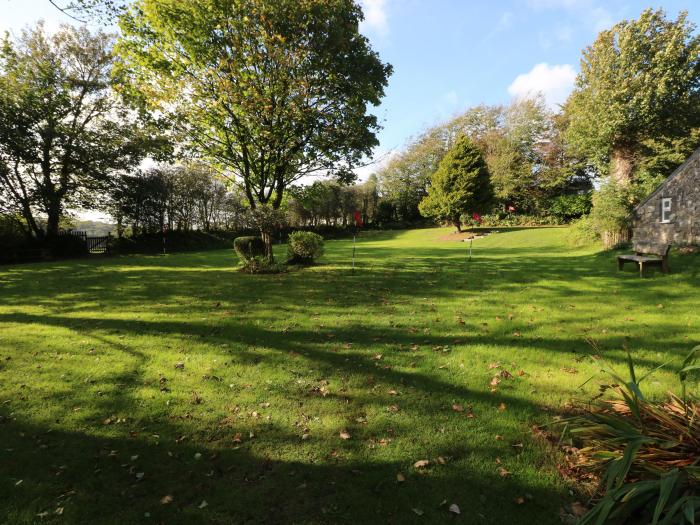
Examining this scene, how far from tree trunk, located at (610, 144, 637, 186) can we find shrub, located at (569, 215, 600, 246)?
5.80 m

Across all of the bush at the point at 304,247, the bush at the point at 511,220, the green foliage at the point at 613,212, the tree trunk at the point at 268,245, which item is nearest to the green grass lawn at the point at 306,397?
the tree trunk at the point at 268,245

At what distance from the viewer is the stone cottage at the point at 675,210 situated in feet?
45.1

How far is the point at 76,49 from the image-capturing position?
73.8ft

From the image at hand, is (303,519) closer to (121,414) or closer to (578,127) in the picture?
(121,414)

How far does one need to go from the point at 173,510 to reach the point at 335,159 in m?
Result: 14.3

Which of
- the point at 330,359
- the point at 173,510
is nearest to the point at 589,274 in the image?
the point at 330,359

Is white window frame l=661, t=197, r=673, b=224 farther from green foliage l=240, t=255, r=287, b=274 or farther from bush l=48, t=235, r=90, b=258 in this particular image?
bush l=48, t=235, r=90, b=258

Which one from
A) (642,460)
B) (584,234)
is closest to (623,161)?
(584,234)

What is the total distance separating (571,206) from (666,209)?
2083 cm

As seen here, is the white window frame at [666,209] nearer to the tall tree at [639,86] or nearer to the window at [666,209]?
the window at [666,209]

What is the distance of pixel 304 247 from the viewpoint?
1466cm

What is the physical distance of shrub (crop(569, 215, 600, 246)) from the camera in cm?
1841

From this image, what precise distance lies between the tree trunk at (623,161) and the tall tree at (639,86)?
0.19ft

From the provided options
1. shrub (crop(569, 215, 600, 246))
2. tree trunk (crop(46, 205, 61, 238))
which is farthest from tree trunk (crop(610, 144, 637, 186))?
tree trunk (crop(46, 205, 61, 238))
